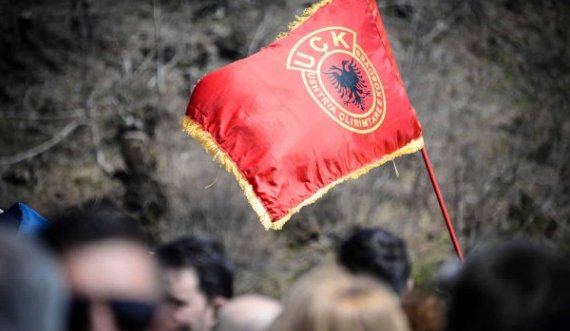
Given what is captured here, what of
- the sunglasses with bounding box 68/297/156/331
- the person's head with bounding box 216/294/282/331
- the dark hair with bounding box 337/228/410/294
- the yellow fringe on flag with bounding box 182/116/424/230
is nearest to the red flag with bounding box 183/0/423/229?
the yellow fringe on flag with bounding box 182/116/424/230

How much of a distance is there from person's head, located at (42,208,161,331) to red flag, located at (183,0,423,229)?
80.9 inches

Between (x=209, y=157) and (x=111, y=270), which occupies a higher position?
(x=111, y=270)

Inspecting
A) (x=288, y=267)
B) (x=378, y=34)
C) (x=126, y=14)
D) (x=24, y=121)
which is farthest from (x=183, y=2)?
(x=378, y=34)

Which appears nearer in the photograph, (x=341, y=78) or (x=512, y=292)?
(x=512, y=292)

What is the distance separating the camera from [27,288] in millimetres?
1602

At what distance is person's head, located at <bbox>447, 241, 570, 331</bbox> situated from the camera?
5.76 feet

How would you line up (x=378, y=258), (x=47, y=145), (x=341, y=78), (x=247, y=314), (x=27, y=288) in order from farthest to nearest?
1. (x=47, y=145)
2. (x=341, y=78)
3. (x=378, y=258)
4. (x=247, y=314)
5. (x=27, y=288)

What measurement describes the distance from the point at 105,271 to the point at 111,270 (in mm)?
13

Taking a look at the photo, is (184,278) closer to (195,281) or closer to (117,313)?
(195,281)

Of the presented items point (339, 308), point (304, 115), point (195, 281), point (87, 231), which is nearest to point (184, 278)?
point (195, 281)

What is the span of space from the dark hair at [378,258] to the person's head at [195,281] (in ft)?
1.44

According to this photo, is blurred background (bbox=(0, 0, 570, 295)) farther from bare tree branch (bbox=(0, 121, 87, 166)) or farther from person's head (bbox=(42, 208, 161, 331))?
person's head (bbox=(42, 208, 161, 331))

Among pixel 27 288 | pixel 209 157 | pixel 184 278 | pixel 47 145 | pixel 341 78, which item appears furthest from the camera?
pixel 47 145

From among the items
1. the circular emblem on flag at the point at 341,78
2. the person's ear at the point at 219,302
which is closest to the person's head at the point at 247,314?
the person's ear at the point at 219,302
